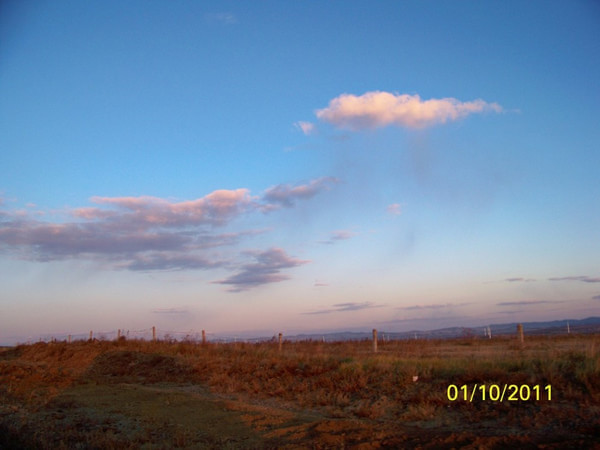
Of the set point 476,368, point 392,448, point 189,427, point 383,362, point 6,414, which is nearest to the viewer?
point 392,448

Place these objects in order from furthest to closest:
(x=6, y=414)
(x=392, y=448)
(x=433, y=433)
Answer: (x=6, y=414), (x=433, y=433), (x=392, y=448)

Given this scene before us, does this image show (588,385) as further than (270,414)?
No

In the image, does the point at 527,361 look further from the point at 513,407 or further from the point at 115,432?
the point at 115,432

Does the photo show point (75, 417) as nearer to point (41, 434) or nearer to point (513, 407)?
point (41, 434)

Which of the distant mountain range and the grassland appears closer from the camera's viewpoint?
the grassland

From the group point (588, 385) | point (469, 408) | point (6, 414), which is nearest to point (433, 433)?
point (469, 408)

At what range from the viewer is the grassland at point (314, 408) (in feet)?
29.6

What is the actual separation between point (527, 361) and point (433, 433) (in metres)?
5.34

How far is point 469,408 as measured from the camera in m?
10.6

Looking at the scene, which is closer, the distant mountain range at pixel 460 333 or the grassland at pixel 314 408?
the grassland at pixel 314 408

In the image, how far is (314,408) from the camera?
12945 millimetres

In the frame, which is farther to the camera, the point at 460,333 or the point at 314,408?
the point at 460,333

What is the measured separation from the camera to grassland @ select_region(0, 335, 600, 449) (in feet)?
29.6

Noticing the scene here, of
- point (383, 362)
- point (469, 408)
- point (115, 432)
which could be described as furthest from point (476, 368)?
point (115, 432)
